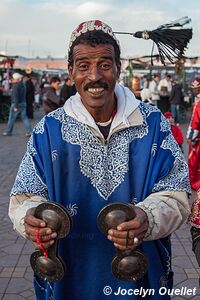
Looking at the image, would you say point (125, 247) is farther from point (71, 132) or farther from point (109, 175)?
point (71, 132)

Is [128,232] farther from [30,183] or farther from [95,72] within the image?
[95,72]

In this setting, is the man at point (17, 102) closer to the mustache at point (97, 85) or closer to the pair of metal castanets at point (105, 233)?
the mustache at point (97, 85)

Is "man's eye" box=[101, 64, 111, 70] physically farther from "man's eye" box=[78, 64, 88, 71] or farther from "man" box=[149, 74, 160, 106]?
"man" box=[149, 74, 160, 106]

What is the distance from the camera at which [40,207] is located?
1690 millimetres

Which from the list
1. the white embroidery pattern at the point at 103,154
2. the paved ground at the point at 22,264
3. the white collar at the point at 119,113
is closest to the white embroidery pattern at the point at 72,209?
the white embroidery pattern at the point at 103,154

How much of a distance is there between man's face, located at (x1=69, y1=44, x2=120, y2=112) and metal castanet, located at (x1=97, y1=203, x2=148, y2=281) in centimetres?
53

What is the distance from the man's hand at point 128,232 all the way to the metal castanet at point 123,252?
0.02m

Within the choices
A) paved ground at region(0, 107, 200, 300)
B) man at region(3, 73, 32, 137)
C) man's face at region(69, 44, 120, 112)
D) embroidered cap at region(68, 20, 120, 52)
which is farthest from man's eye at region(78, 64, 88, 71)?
man at region(3, 73, 32, 137)

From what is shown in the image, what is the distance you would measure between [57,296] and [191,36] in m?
1.46

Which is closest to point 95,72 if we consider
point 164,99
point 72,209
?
point 72,209

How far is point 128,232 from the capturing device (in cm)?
163

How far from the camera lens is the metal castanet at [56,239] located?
1658 millimetres

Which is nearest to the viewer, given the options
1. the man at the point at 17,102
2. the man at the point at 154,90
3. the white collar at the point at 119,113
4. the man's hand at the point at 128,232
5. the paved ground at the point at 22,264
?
the man's hand at the point at 128,232

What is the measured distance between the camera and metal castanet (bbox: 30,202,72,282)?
65.3 inches
